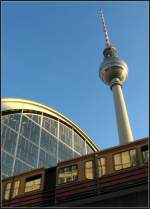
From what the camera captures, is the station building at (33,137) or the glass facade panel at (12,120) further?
the glass facade panel at (12,120)

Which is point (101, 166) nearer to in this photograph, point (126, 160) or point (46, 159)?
point (126, 160)

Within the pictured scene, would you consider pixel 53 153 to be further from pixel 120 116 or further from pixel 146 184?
pixel 146 184

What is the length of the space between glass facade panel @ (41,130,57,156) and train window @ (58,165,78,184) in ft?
85.5

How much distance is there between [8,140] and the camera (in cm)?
4253

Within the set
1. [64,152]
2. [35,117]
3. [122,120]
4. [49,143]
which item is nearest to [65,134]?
[64,152]

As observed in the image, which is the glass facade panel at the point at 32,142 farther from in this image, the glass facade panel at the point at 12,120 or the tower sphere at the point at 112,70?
the tower sphere at the point at 112,70

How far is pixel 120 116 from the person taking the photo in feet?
185

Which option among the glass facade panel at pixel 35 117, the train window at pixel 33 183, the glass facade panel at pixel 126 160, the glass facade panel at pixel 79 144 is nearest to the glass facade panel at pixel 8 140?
the glass facade panel at pixel 35 117

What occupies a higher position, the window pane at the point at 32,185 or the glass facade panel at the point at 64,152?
the glass facade panel at the point at 64,152

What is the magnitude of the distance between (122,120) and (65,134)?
33.2 ft

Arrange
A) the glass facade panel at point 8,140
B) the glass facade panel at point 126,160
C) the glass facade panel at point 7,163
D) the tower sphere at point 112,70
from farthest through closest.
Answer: the tower sphere at point 112,70 < the glass facade panel at point 8,140 < the glass facade panel at point 7,163 < the glass facade panel at point 126,160

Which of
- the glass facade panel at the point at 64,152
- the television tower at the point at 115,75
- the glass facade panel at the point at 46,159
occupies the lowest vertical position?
the glass facade panel at the point at 46,159

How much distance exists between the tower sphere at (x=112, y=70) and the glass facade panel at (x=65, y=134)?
1432cm

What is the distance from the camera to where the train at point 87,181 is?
2020 centimetres
